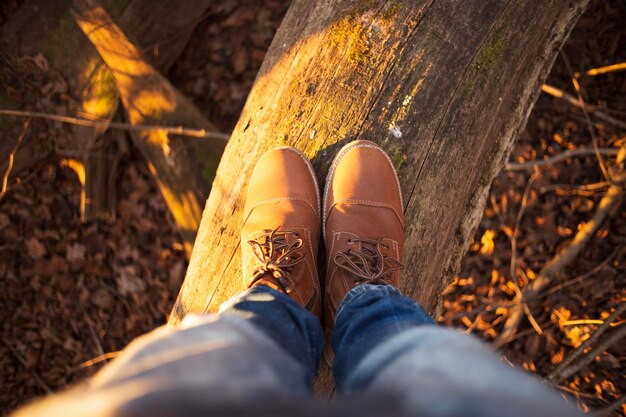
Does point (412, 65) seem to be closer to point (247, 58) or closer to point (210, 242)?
point (210, 242)

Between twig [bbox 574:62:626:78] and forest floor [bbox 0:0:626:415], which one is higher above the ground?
twig [bbox 574:62:626:78]

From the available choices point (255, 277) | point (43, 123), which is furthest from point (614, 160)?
point (43, 123)

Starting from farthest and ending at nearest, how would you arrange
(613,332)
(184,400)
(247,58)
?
1. (247,58)
2. (613,332)
3. (184,400)

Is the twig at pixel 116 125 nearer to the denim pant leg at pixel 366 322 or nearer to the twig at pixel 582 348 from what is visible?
the denim pant leg at pixel 366 322

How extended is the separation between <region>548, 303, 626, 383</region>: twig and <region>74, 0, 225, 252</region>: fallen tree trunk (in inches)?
80.7

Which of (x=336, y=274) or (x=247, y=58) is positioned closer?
(x=336, y=274)

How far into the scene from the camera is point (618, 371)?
270 cm

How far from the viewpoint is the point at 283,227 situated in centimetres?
190

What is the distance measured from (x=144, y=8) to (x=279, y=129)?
1476mm

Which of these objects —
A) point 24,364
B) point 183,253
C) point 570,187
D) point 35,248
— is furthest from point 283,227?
point 24,364

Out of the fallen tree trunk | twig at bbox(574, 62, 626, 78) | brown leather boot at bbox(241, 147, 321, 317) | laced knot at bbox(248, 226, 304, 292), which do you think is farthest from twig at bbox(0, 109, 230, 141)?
twig at bbox(574, 62, 626, 78)

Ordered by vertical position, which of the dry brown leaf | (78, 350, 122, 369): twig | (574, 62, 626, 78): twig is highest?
(574, 62, 626, 78): twig

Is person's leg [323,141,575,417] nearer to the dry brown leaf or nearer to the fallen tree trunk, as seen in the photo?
the fallen tree trunk

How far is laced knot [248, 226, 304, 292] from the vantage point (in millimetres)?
1711
